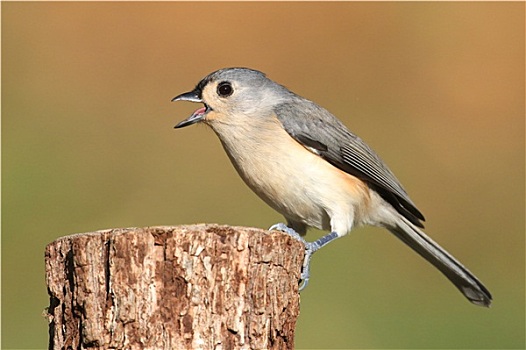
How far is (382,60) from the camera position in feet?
30.8

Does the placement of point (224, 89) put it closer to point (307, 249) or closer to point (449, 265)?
point (307, 249)

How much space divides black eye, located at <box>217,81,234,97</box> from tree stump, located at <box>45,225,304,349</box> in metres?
1.66

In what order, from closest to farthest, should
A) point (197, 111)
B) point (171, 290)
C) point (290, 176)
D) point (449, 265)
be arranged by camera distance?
point (171, 290), point (290, 176), point (197, 111), point (449, 265)

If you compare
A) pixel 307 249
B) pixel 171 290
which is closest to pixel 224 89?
pixel 307 249

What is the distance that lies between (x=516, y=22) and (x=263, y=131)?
18.7 ft

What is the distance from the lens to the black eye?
4.90 m

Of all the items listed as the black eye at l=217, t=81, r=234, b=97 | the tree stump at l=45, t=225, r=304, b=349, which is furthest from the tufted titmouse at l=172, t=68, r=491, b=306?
the tree stump at l=45, t=225, r=304, b=349

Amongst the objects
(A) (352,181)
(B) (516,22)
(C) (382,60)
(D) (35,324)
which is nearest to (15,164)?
(D) (35,324)

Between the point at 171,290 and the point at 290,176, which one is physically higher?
the point at 290,176

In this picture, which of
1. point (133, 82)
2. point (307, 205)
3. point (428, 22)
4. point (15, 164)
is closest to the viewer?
point (307, 205)

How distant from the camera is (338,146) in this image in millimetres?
4922

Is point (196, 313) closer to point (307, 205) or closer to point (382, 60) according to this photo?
point (307, 205)

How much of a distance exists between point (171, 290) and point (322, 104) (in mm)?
5736

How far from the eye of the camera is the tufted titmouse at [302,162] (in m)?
4.68
